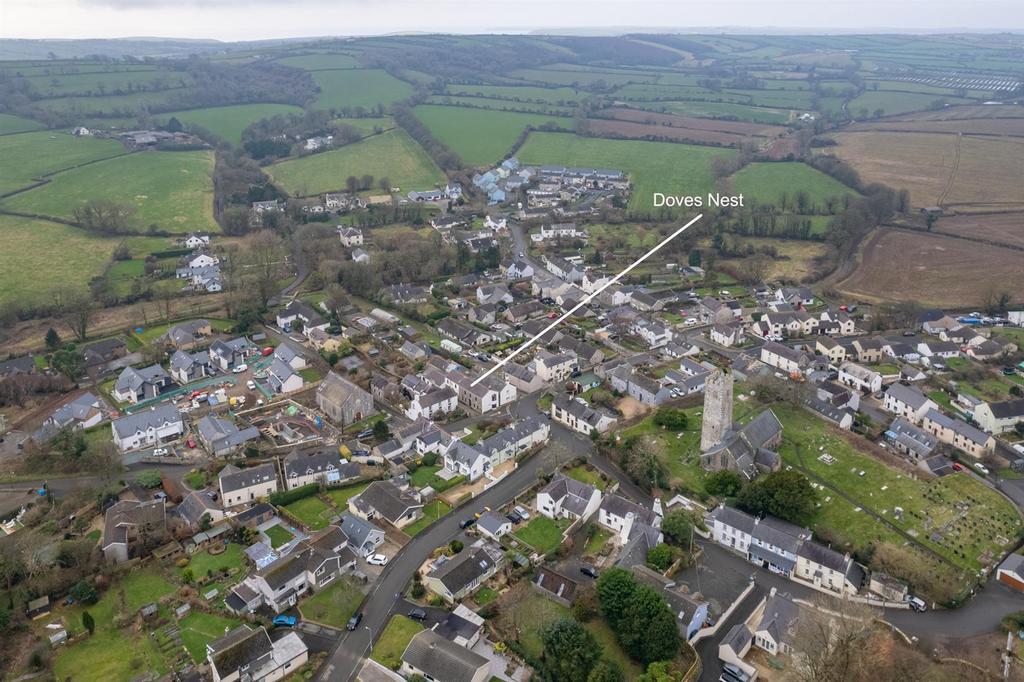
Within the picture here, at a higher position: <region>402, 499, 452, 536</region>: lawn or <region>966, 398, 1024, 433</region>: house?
<region>966, 398, 1024, 433</region>: house

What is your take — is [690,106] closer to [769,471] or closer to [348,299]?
[348,299]

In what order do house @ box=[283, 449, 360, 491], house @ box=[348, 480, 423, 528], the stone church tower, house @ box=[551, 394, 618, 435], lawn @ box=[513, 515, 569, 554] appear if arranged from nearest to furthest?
lawn @ box=[513, 515, 569, 554]
house @ box=[348, 480, 423, 528]
house @ box=[283, 449, 360, 491]
the stone church tower
house @ box=[551, 394, 618, 435]

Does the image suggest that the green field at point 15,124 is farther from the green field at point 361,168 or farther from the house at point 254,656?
the house at point 254,656

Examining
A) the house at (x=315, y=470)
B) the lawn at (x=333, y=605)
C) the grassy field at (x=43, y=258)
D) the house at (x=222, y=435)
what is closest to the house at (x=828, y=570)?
the lawn at (x=333, y=605)

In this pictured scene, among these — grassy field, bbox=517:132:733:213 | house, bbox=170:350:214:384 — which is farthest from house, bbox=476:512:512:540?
grassy field, bbox=517:132:733:213

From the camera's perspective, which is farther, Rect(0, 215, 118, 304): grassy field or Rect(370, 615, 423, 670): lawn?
Rect(0, 215, 118, 304): grassy field

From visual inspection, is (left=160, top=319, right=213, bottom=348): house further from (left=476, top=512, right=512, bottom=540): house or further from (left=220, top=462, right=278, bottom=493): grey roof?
(left=476, top=512, right=512, bottom=540): house

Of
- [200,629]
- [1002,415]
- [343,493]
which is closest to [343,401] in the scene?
[343,493]

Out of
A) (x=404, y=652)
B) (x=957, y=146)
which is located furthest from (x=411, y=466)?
(x=957, y=146)
